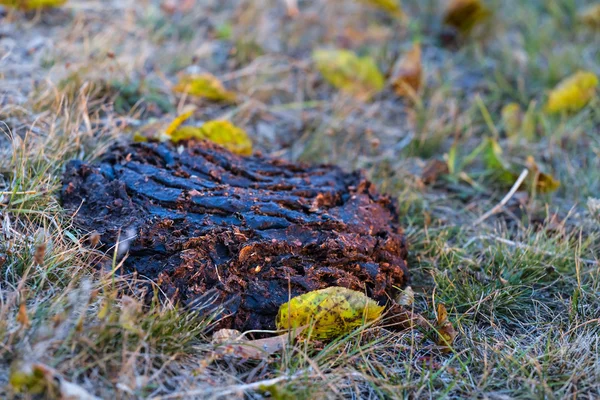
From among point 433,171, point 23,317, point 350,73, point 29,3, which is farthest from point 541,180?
point 29,3

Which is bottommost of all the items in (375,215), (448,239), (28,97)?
(448,239)

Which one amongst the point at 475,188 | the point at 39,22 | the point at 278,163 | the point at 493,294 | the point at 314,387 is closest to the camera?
the point at 314,387

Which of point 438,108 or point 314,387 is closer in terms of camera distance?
point 314,387

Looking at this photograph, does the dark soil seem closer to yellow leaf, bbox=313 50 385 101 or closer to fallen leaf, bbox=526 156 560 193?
fallen leaf, bbox=526 156 560 193

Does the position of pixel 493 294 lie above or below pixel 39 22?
below

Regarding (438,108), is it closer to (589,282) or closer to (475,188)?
(475,188)

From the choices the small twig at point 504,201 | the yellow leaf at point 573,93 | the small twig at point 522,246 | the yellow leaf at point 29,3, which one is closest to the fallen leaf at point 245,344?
the small twig at point 522,246

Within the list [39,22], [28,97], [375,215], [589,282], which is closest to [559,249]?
[589,282]
